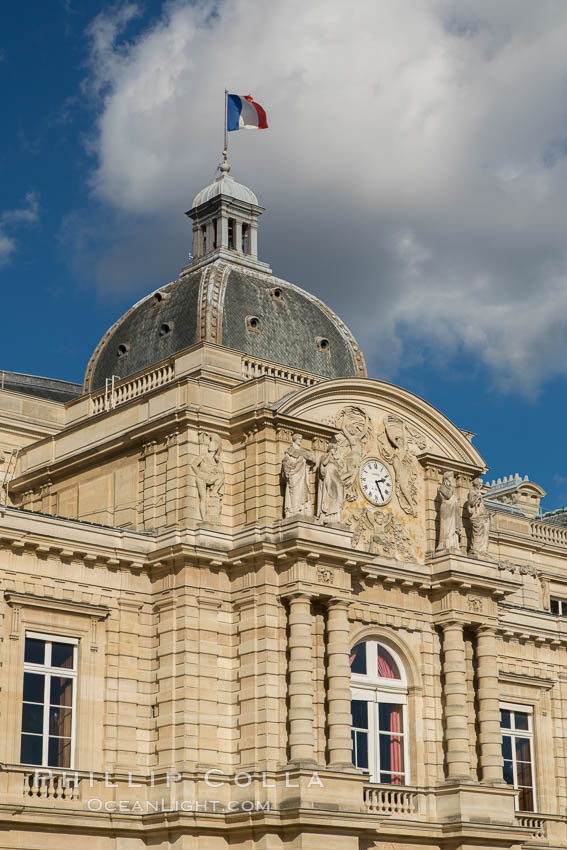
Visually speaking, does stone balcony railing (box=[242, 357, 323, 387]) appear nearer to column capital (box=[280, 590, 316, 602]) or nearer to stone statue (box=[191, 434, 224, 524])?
stone statue (box=[191, 434, 224, 524])

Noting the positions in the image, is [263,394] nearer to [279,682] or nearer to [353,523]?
[353,523]

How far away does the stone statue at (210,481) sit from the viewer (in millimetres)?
35281

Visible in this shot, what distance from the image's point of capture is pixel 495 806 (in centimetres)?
3641

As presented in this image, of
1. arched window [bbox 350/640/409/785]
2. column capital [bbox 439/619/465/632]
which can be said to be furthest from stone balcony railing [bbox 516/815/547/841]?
column capital [bbox 439/619/465/632]

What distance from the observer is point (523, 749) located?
137ft

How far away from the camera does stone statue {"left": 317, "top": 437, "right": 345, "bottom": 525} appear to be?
35.6 metres

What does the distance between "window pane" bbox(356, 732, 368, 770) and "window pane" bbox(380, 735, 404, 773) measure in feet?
1.75

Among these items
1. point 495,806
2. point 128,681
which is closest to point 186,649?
point 128,681

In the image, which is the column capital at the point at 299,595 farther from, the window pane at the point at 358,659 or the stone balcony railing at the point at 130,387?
the stone balcony railing at the point at 130,387

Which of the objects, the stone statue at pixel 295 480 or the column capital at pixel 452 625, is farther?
the column capital at pixel 452 625

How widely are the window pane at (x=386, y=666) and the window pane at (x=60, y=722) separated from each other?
8378 mm

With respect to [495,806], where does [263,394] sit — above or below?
above

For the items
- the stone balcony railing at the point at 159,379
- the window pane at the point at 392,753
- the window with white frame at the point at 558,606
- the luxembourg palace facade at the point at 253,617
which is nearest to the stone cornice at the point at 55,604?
the luxembourg palace facade at the point at 253,617

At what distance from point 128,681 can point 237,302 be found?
1220 cm
